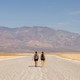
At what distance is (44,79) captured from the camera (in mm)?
15484

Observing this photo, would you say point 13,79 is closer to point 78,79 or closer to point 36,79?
point 36,79

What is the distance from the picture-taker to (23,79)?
15.7 m

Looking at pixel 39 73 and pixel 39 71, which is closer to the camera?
pixel 39 73

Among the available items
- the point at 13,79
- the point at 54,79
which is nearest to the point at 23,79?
the point at 13,79

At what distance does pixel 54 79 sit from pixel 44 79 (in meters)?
0.55

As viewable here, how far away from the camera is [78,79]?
52.2ft

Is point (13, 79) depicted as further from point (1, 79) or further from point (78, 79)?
point (78, 79)

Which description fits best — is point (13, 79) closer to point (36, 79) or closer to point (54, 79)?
point (36, 79)

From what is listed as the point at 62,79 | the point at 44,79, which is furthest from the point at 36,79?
the point at 62,79

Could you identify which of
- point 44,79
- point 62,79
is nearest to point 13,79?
point 44,79

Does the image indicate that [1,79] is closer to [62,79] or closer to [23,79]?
[23,79]

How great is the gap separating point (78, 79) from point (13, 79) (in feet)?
11.5

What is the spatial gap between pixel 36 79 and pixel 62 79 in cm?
137

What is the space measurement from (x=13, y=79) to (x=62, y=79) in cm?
258
